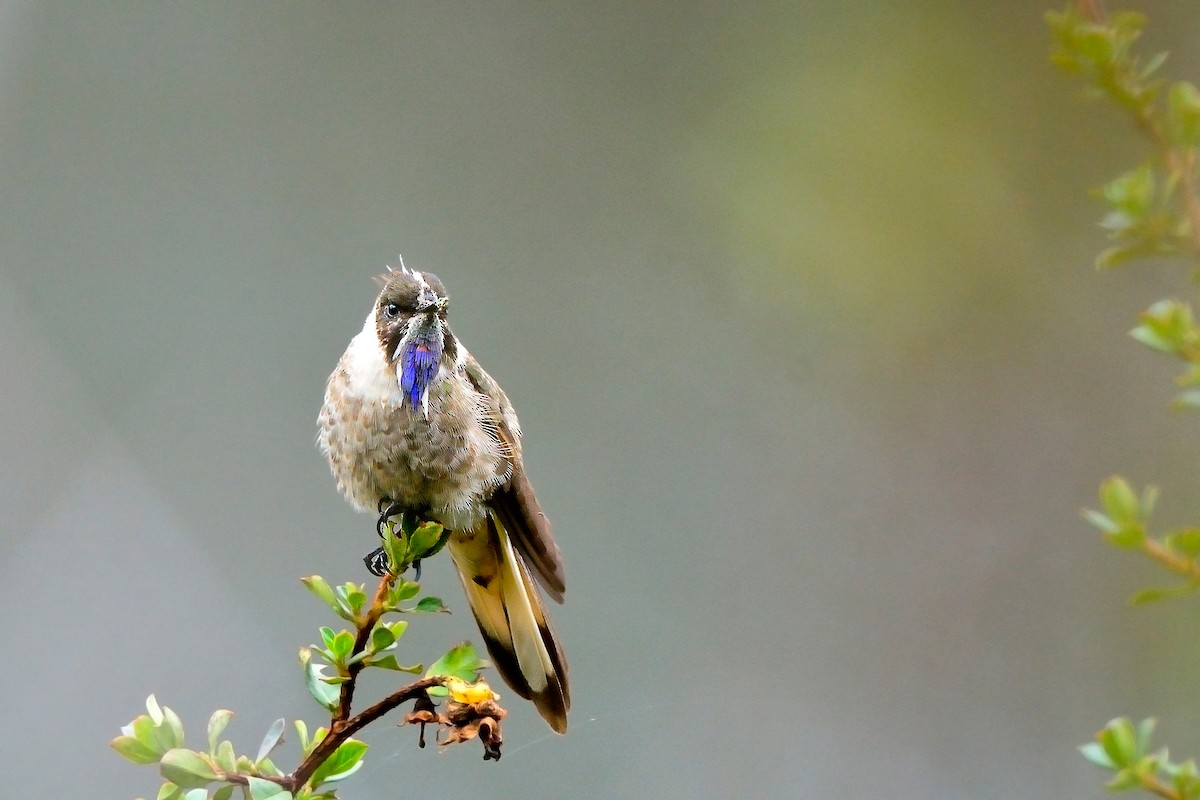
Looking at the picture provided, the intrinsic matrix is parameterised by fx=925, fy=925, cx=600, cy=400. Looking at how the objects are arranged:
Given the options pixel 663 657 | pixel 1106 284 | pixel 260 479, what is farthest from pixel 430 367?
pixel 1106 284

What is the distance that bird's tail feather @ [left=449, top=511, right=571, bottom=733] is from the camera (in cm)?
105

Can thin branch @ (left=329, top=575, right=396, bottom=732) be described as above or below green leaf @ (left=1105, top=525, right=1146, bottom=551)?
below

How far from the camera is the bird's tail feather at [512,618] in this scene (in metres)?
1.05

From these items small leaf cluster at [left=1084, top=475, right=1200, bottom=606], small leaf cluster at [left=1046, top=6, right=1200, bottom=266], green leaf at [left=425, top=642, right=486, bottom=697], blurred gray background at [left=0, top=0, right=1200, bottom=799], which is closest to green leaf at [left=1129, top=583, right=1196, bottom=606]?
small leaf cluster at [left=1084, top=475, right=1200, bottom=606]

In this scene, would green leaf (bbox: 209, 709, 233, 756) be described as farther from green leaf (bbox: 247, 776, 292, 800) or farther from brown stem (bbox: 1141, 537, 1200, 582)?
brown stem (bbox: 1141, 537, 1200, 582)

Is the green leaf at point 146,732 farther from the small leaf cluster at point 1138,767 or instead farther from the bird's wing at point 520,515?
the small leaf cluster at point 1138,767

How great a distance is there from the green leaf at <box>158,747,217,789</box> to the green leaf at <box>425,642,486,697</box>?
6.1 inches

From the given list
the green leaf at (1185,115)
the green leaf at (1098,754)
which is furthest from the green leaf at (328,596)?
the green leaf at (1185,115)

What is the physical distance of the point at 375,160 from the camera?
165 centimetres

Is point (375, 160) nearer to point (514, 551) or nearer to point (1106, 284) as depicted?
point (514, 551)

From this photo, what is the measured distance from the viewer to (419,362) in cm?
95

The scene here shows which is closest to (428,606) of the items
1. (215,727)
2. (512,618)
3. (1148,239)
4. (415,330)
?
(215,727)

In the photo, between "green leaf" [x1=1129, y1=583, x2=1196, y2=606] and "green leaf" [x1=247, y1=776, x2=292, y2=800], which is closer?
"green leaf" [x1=1129, y1=583, x2=1196, y2=606]

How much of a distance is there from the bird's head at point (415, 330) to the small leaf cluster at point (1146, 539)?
1.93 feet
